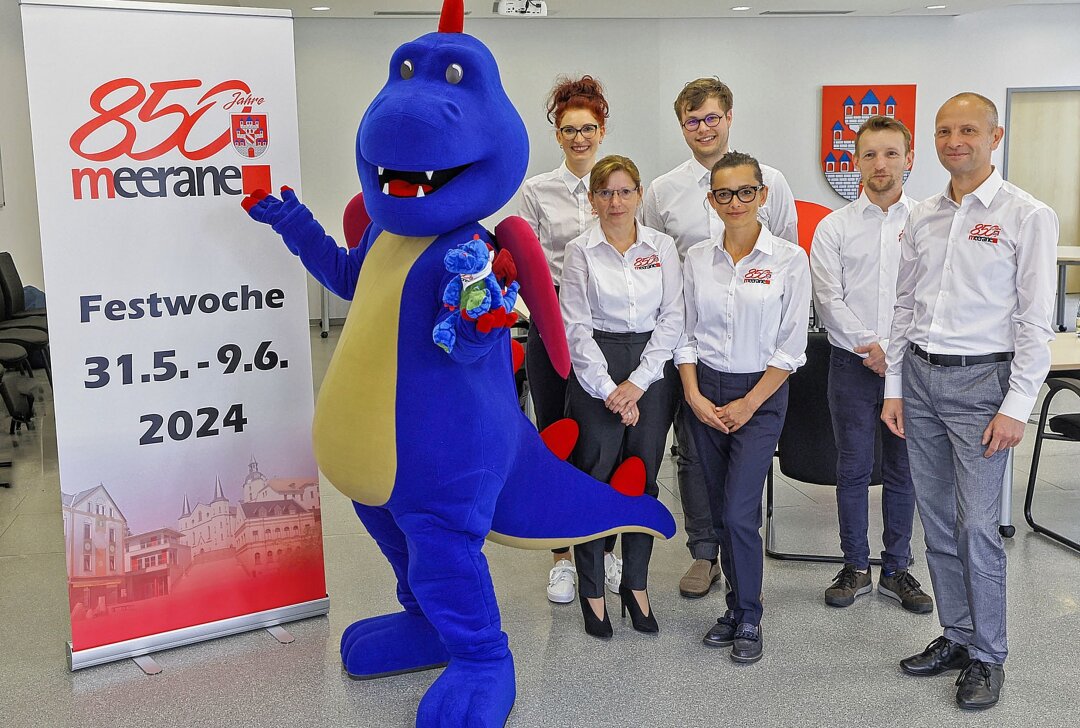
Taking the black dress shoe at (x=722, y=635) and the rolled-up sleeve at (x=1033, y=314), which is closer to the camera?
the rolled-up sleeve at (x=1033, y=314)

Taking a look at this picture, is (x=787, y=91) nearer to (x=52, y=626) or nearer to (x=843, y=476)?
(x=843, y=476)

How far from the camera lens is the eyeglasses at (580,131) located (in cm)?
350

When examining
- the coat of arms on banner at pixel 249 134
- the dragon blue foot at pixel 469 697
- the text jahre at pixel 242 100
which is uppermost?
the text jahre at pixel 242 100

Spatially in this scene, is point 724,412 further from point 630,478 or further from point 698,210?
point 698,210

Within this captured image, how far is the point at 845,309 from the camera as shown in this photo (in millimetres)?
3445

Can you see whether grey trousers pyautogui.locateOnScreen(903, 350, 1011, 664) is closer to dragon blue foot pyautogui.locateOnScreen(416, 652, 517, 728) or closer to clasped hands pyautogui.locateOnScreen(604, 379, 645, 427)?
clasped hands pyautogui.locateOnScreen(604, 379, 645, 427)

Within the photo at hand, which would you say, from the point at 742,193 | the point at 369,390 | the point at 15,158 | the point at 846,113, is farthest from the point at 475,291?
the point at 846,113

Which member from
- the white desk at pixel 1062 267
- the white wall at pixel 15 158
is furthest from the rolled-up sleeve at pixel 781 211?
the white wall at pixel 15 158

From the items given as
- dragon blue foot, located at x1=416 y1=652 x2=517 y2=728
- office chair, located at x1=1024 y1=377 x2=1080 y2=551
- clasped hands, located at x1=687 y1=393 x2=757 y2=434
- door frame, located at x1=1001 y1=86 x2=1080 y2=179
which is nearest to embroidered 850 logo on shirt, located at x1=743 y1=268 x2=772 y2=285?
clasped hands, located at x1=687 y1=393 x2=757 y2=434

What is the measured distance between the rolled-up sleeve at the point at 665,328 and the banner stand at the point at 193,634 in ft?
4.41

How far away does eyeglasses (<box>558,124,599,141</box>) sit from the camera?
3498 mm

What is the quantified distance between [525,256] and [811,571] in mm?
1937

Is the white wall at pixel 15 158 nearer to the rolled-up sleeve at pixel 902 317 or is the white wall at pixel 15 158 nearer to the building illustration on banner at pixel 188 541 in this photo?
the building illustration on banner at pixel 188 541

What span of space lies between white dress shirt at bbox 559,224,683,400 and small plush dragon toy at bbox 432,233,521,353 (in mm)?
739
